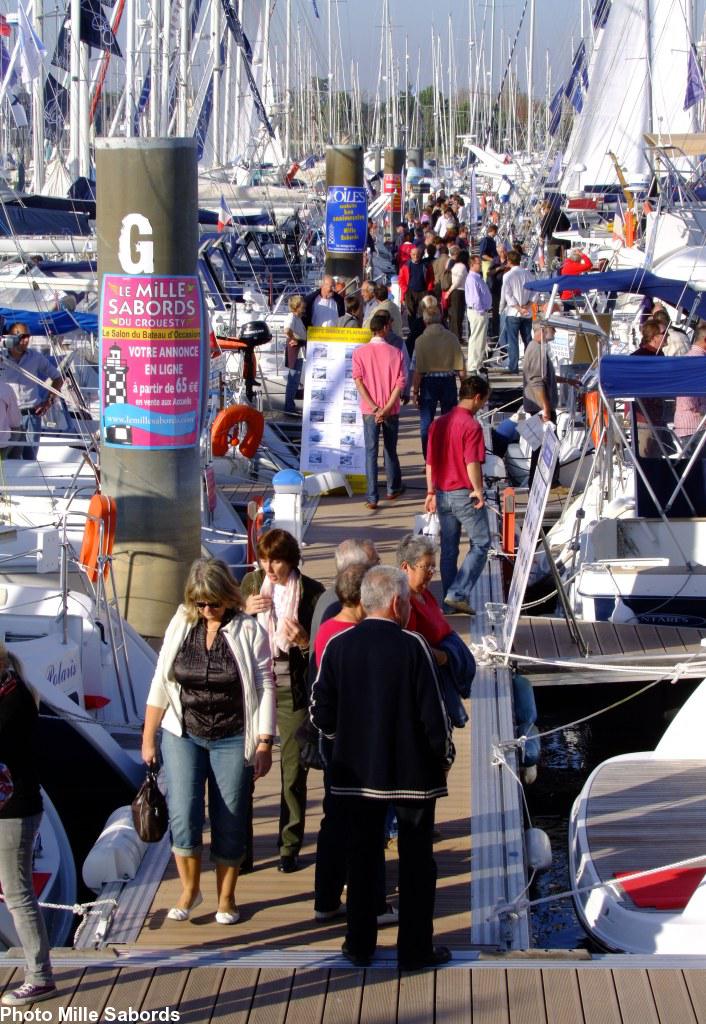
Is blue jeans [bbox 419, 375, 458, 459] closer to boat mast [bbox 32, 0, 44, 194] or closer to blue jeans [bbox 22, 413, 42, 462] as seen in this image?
blue jeans [bbox 22, 413, 42, 462]

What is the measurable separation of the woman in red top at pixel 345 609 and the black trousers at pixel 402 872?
1.99 feet

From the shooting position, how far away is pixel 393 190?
39.2m

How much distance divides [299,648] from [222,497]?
6976 mm

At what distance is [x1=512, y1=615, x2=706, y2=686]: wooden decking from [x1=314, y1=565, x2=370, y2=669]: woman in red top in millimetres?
3769

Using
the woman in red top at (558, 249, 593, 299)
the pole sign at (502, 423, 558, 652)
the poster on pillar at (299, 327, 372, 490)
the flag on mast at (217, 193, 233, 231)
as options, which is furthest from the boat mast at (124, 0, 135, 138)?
the flag on mast at (217, 193, 233, 231)

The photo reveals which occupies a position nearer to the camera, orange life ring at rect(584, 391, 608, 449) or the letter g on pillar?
the letter g on pillar

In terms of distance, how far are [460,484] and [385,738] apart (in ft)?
15.2

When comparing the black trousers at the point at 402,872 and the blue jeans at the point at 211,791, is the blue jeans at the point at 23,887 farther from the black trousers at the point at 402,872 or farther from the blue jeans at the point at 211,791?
the black trousers at the point at 402,872

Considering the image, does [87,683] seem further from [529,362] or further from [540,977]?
[529,362]

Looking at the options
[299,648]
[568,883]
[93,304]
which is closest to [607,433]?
[568,883]

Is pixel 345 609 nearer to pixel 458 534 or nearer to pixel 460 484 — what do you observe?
pixel 460 484

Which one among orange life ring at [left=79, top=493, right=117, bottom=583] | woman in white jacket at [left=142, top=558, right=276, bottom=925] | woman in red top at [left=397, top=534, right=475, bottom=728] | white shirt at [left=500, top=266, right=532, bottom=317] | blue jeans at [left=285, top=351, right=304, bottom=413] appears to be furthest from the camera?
white shirt at [left=500, top=266, right=532, bottom=317]

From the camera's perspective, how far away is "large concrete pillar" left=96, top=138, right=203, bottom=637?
846cm

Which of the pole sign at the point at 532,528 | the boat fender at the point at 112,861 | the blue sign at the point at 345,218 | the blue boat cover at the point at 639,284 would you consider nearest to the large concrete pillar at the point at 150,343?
the pole sign at the point at 532,528
